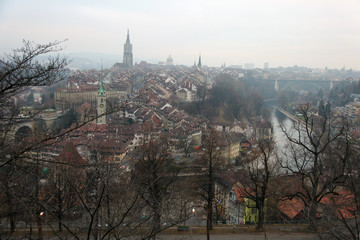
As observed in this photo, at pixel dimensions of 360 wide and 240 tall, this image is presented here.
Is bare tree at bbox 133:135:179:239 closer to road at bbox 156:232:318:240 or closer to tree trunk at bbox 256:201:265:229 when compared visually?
road at bbox 156:232:318:240

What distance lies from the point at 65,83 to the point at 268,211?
27565 millimetres

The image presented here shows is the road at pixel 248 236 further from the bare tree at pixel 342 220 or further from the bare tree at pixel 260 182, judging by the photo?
the bare tree at pixel 342 220

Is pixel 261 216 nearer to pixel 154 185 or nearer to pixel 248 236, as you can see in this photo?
pixel 248 236

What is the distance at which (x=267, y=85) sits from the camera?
165 feet

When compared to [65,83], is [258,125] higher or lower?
lower

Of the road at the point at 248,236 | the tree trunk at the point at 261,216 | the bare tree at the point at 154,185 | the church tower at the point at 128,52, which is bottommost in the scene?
the road at the point at 248,236

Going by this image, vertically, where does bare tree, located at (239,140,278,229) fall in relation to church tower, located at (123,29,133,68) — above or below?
below

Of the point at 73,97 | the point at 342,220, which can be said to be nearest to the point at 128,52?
the point at 73,97

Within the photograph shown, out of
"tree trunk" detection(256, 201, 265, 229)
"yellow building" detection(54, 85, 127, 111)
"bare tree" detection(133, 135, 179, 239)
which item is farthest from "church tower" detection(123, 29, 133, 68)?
"tree trunk" detection(256, 201, 265, 229)

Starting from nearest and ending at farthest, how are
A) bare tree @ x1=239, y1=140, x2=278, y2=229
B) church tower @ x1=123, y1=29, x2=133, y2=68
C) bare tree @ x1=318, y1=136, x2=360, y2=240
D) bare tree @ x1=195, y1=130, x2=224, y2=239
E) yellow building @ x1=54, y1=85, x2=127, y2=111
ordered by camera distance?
bare tree @ x1=318, y1=136, x2=360, y2=240 → bare tree @ x1=239, y1=140, x2=278, y2=229 → bare tree @ x1=195, y1=130, x2=224, y2=239 → yellow building @ x1=54, y1=85, x2=127, y2=111 → church tower @ x1=123, y1=29, x2=133, y2=68

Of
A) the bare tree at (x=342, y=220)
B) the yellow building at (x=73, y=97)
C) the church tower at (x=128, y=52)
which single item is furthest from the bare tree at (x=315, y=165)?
the church tower at (x=128, y=52)

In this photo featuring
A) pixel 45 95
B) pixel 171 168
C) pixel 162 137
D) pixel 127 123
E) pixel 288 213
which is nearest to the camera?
pixel 288 213

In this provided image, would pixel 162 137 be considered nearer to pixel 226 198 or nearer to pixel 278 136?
pixel 226 198

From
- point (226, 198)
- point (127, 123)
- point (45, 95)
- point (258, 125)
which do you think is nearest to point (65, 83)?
point (45, 95)
